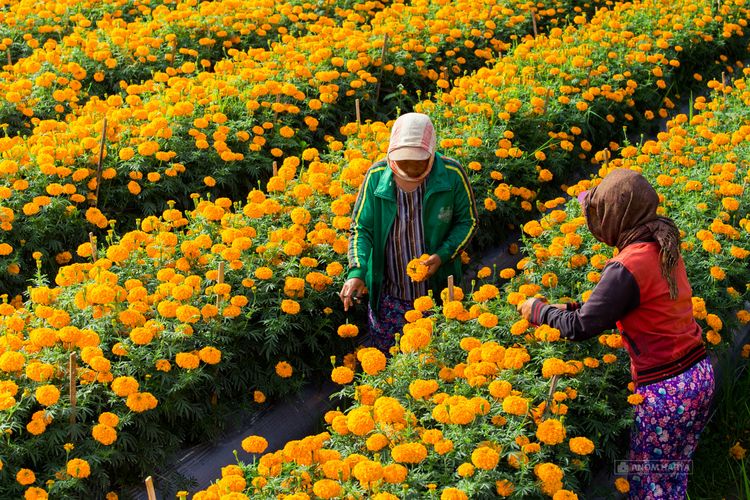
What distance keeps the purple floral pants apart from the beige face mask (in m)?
0.62

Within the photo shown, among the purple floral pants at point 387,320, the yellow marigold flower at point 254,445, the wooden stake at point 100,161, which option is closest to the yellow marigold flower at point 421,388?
the yellow marigold flower at point 254,445

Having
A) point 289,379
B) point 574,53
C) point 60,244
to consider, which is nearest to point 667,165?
point 574,53

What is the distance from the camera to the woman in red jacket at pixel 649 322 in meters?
3.28

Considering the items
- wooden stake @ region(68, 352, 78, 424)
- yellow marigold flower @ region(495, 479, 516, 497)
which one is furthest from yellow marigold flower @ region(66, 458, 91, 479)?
yellow marigold flower @ region(495, 479, 516, 497)

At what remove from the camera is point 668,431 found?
3.47 meters

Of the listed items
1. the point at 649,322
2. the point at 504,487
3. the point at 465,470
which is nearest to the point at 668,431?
the point at 649,322

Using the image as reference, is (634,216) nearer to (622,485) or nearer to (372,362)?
(622,485)

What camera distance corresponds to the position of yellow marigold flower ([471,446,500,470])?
302 centimetres

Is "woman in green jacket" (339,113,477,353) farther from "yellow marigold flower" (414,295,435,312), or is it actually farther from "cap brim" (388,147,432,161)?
"yellow marigold flower" (414,295,435,312)

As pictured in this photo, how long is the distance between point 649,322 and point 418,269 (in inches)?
45.5

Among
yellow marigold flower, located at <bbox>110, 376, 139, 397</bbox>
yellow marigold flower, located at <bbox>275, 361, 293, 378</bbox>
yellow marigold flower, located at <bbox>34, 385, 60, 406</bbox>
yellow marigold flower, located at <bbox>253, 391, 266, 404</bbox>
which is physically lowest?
yellow marigold flower, located at <bbox>253, 391, 266, 404</bbox>

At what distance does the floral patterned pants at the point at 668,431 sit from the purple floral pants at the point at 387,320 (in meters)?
1.34

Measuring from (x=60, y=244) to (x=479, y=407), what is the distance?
124 inches

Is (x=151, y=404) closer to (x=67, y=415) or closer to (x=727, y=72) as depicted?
(x=67, y=415)
